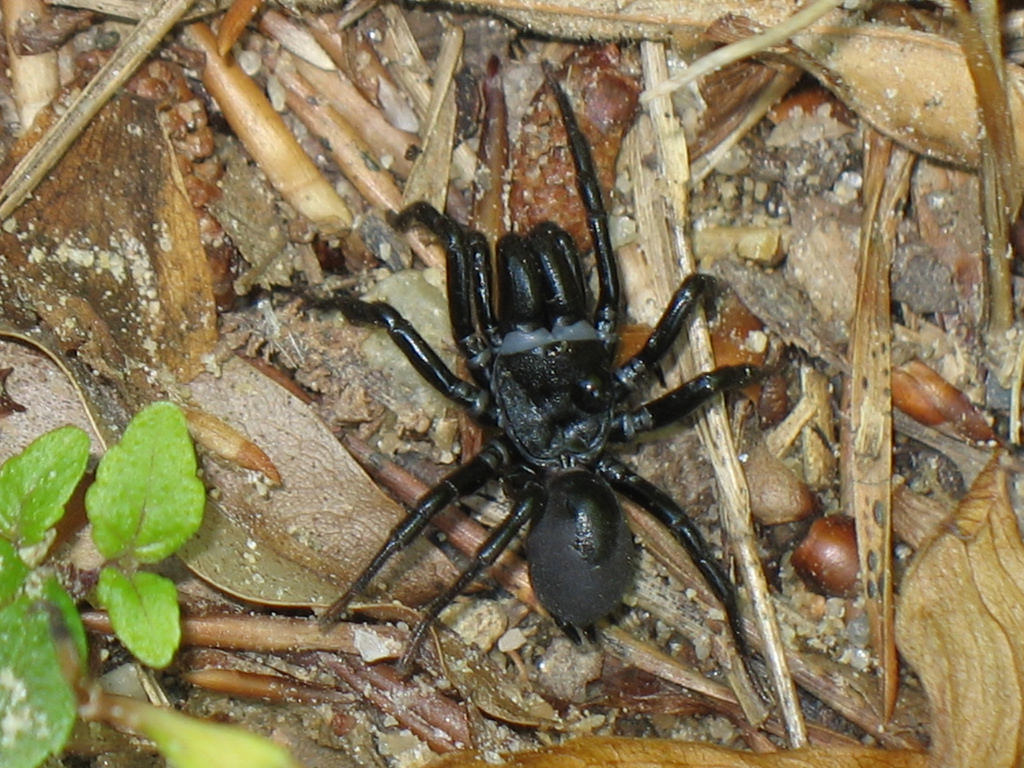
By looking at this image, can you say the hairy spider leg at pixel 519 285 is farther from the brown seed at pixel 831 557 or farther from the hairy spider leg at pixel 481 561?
the brown seed at pixel 831 557

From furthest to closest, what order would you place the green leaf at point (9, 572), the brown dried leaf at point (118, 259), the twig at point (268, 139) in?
the twig at point (268, 139), the brown dried leaf at point (118, 259), the green leaf at point (9, 572)

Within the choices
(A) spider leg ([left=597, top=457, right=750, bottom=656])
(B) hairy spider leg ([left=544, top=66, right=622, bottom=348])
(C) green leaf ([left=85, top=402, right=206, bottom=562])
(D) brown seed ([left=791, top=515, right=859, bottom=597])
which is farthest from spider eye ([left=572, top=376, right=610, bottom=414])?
(C) green leaf ([left=85, top=402, right=206, bottom=562])

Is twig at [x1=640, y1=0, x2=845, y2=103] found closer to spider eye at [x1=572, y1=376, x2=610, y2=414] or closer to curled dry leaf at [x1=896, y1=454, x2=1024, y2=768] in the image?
spider eye at [x1=572, y1=376, x2=610, y2=414]

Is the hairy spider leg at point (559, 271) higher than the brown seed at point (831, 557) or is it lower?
higher

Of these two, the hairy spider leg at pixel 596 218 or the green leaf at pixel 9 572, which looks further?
the hairy spider leg at pixel 596 218

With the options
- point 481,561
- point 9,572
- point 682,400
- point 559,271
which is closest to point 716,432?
point 682,400

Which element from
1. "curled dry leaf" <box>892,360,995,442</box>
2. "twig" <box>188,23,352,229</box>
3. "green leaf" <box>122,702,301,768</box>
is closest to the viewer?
"green leaf" <box>122,702,301,768</box>

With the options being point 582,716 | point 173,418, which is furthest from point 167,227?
point 582,716

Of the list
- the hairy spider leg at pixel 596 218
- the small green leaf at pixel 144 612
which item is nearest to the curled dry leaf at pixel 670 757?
the small green leaf at pixel 144 612
